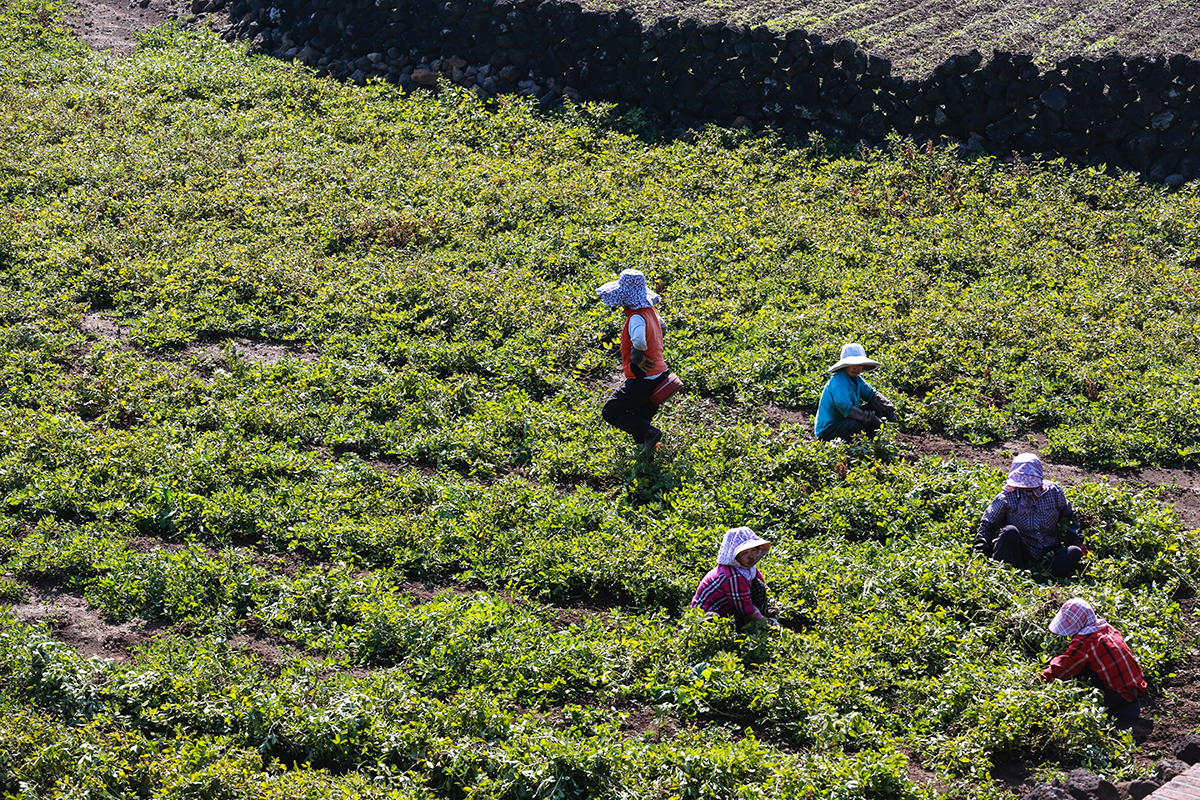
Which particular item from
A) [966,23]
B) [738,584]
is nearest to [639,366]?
[738,584]

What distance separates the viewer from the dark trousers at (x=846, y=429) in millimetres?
9625

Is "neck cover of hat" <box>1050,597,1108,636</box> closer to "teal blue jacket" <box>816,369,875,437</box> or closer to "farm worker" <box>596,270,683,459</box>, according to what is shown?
"teal blue jacket" <box>816,369,875,437</box>

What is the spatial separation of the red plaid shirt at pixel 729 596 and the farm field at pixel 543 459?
9.6 inches

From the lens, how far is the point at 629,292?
935 centimetres

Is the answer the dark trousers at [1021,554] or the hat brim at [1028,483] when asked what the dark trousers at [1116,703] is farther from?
the hat brim at [1028,483]

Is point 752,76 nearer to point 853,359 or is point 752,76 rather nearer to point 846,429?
point 853,359

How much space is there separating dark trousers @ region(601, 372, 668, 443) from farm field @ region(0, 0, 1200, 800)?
29 cm

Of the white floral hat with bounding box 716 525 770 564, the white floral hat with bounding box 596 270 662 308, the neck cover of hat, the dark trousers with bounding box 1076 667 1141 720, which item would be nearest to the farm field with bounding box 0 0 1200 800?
the dark trousers with bounding box 1076 667 1141 720

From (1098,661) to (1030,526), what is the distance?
1.54m

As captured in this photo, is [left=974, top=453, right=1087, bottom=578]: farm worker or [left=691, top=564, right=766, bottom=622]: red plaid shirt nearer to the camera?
[left=691, top=564, right=766, bottom=622]: red plaid shirt

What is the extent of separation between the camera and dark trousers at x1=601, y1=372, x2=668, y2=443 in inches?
376

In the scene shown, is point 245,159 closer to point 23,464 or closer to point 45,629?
point 23,464

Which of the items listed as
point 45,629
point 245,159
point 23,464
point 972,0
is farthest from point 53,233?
point 972,0

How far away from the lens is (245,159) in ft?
52.6
